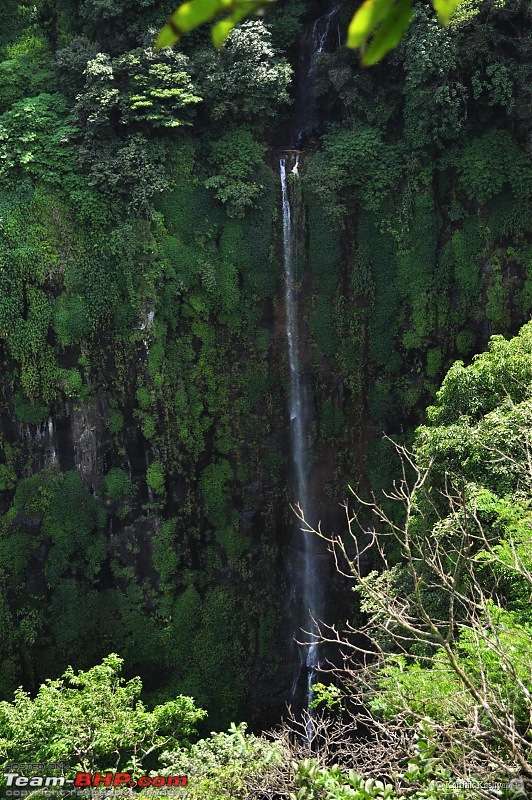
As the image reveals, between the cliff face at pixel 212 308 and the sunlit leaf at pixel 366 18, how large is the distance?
11421 millimetres

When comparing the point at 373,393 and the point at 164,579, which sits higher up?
the point at 373,393

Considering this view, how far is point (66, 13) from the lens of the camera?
13891 millimetres

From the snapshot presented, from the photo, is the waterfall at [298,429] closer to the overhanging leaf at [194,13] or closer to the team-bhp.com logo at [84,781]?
the team-bhp.com logo at [84,781]

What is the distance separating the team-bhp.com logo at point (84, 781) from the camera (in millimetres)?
7098

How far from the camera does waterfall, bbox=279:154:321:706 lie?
13.3 meters

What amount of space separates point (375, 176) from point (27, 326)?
248 inches

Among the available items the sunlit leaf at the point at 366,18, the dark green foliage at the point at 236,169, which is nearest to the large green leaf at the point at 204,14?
the sunlit leaf at the point at 366,18

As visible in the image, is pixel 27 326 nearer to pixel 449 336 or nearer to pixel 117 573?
pixel 117 573

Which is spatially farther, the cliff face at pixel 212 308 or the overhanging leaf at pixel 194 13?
the cliff face at pixel 212 308

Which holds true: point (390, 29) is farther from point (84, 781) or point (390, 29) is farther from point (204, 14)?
point (84, 781)

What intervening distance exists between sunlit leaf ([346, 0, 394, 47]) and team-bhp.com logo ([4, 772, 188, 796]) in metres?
7.21

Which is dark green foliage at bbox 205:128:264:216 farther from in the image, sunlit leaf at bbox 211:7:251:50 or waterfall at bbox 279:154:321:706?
sunlit leaf at bbox 211:7:251:50

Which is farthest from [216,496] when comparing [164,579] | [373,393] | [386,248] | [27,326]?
[386,248]

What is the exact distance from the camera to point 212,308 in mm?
12883
